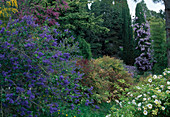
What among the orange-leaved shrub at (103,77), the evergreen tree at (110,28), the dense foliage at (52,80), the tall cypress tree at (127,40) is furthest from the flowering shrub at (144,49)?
the dense foliage at (52,80)

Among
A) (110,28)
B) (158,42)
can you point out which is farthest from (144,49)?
(110,28)

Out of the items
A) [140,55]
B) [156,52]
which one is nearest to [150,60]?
[140,55]

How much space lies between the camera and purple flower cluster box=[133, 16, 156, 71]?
512 inches

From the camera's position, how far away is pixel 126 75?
6.67 m

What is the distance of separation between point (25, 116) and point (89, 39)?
16.5 m

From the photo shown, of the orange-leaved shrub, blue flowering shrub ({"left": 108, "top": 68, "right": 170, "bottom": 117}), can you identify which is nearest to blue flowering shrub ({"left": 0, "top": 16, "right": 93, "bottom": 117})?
blue flowering shrub ({"left": 108, "top": 68, "right": 170, "bottom": 117})

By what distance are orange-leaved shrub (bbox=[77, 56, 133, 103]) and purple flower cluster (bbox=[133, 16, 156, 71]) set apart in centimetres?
679

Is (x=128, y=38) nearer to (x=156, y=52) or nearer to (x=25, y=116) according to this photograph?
(x=156, y=52)

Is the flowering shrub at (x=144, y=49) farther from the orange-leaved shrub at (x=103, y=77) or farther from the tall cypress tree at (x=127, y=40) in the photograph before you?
the orange-leaved shrub at (x=103, y=77)

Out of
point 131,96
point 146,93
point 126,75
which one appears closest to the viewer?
point 146,93

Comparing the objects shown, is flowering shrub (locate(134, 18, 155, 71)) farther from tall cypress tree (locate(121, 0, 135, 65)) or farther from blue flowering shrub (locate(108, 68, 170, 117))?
blue flowering shrub (locate(108, 68, 170, 117))

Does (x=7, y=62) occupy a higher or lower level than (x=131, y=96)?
higher

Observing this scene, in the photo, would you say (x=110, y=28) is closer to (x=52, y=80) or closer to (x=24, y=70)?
(x=52, y=80)

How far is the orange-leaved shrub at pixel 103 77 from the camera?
504 cm
